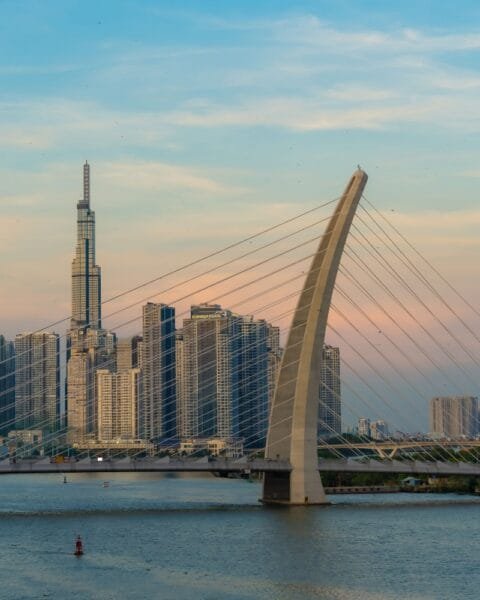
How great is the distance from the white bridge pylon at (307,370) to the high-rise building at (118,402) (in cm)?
11863

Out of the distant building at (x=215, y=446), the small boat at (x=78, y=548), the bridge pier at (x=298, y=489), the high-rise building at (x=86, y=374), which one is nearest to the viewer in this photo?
the small boat at (x=78, y=548)

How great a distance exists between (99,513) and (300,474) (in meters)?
6.31

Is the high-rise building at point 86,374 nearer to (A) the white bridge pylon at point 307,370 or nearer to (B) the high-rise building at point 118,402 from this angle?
(B) the high-rise building at point 118,402

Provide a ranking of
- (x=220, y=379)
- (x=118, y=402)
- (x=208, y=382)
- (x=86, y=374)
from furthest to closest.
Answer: (x=86, y=374)
(x=118, y=402)
(x=208, y=382)
(x=220, y=379)

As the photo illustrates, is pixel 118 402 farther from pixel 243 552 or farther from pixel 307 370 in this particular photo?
pixel 243 552

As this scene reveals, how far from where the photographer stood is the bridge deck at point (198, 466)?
42.0 meters

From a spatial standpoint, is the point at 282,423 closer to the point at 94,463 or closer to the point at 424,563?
the point at 94,463

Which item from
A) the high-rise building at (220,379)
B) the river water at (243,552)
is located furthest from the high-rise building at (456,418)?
the river water at (243,552)

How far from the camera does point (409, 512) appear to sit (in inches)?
1773

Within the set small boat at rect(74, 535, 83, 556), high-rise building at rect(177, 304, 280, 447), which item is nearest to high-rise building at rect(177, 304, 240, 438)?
high-rise building at rect(177, 304, 280, 447)

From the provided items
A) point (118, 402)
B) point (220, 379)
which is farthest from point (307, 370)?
point (118, 402)

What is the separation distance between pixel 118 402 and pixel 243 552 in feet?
450

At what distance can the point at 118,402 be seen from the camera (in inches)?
Answer: 6658

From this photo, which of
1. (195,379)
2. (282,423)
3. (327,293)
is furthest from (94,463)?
(195,379)
